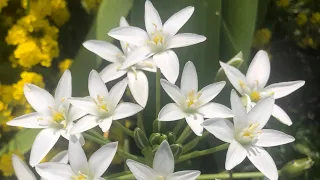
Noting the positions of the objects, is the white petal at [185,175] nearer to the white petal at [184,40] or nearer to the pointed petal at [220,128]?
the pointed petal at [220,128]

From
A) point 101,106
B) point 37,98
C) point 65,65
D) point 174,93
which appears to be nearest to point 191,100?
point 174,93

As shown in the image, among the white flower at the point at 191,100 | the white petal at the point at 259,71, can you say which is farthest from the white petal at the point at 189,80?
the white petal at the point at 259,71

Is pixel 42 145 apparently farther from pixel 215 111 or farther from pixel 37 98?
pixel 215 111

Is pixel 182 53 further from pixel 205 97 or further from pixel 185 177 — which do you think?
pixel 185 177

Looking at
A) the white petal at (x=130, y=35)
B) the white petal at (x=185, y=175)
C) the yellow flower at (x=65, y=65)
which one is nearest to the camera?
the white petal at (x=185, y=175)

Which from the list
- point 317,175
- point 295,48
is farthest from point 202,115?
point 295,48
